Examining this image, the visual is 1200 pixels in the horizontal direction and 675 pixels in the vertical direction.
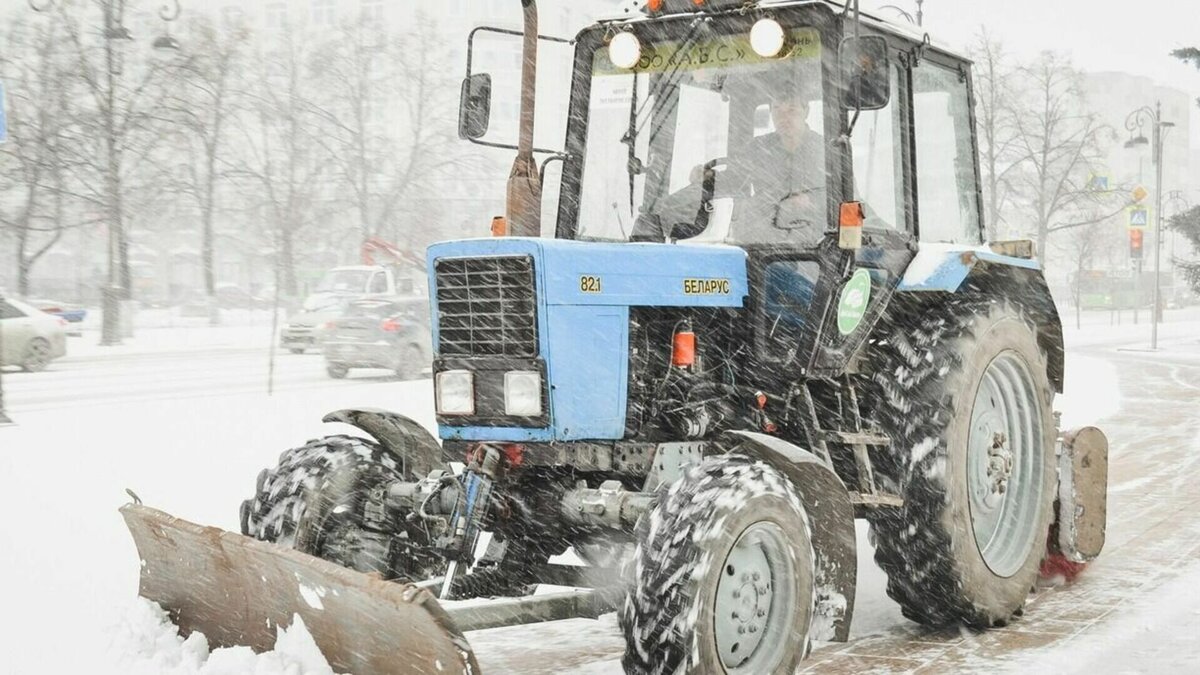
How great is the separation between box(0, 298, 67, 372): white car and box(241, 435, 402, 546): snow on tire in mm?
19229

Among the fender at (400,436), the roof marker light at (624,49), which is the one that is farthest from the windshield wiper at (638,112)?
the fender at (400,436)

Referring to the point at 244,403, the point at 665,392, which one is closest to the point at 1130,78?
the point at 244,403

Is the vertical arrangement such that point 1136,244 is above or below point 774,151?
above

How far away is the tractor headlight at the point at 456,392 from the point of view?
17.1 ft

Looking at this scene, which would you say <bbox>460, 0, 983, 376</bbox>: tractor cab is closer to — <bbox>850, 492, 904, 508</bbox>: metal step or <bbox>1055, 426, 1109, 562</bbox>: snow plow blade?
<bbox>850, 492, 904, 508</bbox>: metal step

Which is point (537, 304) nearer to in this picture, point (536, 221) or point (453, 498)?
point (453, 498)

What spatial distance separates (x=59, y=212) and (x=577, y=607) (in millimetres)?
26870

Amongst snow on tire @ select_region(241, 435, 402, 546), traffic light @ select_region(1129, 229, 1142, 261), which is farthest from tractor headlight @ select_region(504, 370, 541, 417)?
traffic light @ select_region(1129, 229, 1142, 261)

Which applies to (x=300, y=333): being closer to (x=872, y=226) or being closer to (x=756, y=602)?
(x=872, y=226)

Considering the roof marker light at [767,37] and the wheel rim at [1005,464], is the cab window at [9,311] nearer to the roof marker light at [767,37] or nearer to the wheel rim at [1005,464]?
the wheel rim at [1005,464]

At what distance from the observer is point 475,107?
600 centimetres

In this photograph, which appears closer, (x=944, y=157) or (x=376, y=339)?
(x=944, y=157)

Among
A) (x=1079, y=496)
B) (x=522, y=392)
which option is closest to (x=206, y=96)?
(x=1079, y=496)

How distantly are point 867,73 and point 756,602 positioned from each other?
2039 millimetres
